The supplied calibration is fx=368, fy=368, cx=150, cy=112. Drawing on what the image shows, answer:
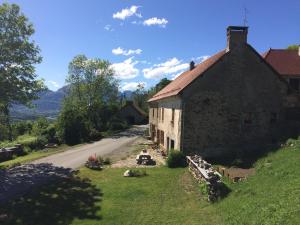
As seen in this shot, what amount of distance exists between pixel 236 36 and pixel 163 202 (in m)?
16.5

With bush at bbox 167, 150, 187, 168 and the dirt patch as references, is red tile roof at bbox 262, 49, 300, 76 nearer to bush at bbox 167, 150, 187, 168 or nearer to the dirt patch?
bush at bbox 167, 150, 187, 168

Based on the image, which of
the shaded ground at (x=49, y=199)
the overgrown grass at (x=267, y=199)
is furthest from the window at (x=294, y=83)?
the shaded ground at (x=49, y=199)

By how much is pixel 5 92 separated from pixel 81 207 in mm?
17185

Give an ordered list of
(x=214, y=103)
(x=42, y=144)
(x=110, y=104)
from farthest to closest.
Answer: (x=110, y=104)
(x=42, y=144)
(x=214, y=103)

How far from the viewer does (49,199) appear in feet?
64.0

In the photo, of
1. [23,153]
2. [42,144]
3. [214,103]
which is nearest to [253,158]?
[214,103]

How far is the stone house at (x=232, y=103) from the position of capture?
29125 millimetres

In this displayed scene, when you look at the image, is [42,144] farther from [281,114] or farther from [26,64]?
[281,114]

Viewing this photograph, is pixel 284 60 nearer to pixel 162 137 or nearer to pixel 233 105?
pixel 233 105

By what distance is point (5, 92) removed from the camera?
31281mm

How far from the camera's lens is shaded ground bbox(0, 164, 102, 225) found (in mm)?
16513

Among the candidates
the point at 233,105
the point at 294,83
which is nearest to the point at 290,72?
the point at 294,83

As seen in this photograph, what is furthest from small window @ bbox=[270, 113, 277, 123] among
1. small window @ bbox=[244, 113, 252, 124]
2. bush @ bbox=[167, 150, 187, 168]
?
bush @ bbox=[167, 150, 187, 168]

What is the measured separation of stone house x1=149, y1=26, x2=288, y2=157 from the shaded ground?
997 centimetres
